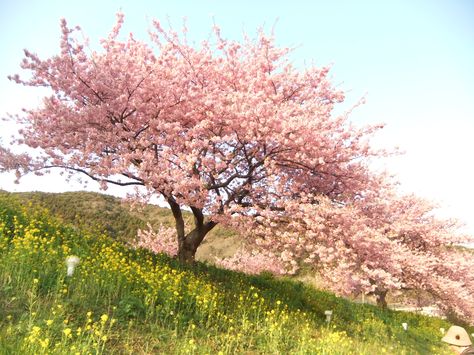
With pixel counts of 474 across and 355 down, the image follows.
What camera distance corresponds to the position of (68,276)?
7.22 m

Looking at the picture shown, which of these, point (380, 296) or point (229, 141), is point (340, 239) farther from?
point (380, 296)

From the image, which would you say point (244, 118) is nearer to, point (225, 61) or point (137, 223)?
point (225, 61)

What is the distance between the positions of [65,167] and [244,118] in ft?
19.7

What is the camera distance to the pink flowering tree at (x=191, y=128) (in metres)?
10.9

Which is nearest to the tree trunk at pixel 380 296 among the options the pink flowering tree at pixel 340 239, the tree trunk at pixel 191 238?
the pink flowering tree at pixel 340 239

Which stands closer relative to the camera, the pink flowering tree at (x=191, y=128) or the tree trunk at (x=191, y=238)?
the pink flowering tree at (x=191, y=128)

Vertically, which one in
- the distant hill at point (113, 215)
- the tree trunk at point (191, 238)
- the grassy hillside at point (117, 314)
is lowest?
the grassy hillside at point (117, 314)

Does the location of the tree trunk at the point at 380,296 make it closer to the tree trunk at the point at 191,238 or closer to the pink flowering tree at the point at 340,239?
the pink flowering tree at the point at 340,239

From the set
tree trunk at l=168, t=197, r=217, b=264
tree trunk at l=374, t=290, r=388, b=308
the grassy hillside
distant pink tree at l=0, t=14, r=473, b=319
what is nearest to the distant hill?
tree trunk at l=374, t=290, r=388, b=308

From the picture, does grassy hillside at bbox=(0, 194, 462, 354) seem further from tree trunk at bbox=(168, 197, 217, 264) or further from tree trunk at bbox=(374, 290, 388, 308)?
tree trunk at bbox=(374, 290, 388, 308)

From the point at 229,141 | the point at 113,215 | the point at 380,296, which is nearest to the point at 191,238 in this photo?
the point at 229,141

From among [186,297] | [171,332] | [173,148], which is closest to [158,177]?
[173,148]

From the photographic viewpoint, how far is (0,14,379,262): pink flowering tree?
35.6 feet

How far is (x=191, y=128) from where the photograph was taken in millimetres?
11953
